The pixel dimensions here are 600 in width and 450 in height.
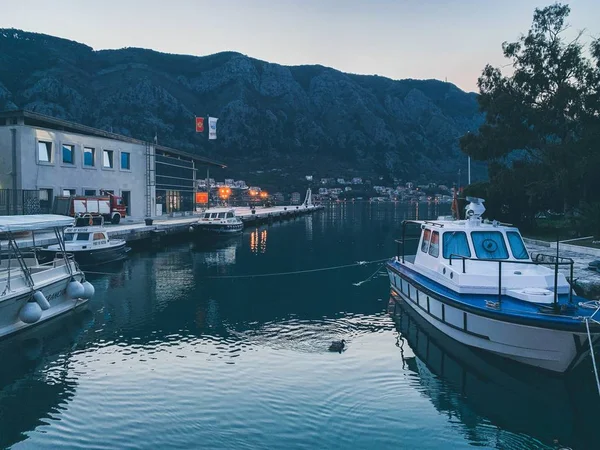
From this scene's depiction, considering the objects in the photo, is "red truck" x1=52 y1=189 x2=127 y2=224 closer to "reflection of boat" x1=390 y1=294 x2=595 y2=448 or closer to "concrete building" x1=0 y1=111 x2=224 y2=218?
"concrete building" x1=0 y1=111 x2=224 y2=218

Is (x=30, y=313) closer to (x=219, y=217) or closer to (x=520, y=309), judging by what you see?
(x=520, y=309)

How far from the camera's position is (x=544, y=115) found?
4481 cm

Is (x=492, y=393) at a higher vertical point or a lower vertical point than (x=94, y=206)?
lower

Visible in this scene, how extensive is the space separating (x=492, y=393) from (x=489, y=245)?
6418 mm

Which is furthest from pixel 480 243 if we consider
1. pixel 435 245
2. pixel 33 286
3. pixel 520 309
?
pixel 33 286

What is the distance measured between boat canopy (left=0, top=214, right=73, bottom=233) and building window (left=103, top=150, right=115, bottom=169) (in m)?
35.9

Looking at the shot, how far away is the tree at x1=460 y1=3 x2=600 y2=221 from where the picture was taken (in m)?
41.2

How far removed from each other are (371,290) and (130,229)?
26.0 meters

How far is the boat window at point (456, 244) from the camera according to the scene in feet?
58.5

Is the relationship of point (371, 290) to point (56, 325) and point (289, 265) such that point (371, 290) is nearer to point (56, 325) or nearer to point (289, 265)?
point (289, 265)

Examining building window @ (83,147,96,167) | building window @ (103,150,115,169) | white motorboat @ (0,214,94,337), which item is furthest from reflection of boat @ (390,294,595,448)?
building window @ (103,150,115,169)

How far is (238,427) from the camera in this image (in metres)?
10.9

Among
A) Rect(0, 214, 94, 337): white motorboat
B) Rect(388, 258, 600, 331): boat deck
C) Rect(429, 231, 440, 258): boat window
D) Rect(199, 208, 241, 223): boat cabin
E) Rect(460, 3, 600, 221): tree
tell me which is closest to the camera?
Rect(388, 258, 600, 331): boat deck

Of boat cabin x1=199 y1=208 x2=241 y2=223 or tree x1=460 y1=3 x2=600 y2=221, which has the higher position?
tree x1=460 y1=3 x2=600 y2=221
